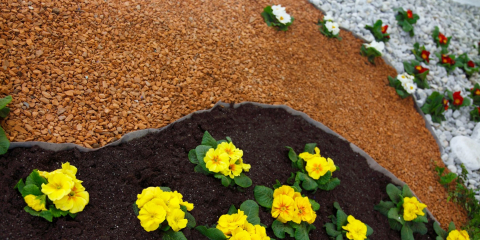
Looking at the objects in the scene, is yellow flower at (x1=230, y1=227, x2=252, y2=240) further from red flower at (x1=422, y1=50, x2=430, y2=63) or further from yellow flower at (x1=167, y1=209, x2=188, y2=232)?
red flower at (x1=422, y1=50, x2=430, y2=63)

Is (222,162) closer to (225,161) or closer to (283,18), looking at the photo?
(225,161)

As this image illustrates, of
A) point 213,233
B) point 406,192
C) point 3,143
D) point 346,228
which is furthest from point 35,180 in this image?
point 406,192

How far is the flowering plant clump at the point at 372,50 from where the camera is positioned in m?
4.21

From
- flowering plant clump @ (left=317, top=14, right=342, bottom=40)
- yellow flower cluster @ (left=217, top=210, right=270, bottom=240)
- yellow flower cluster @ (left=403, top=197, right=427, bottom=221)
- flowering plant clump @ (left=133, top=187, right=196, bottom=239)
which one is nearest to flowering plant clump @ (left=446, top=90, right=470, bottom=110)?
flowering plant clump @ (left=317, top=14, right=342, bottom=40)

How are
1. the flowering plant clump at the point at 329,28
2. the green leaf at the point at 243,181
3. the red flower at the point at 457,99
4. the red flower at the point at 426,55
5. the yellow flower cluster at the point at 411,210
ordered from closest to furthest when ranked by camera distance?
the green leaf at the point at 243,181, the yellow flower cluster at the point at 411,210, the flowering plant clump at the point at 329,28, the red flower at the point at 457,99, the red flower at the point at 426,55

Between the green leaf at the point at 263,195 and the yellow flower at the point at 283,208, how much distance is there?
8 cm

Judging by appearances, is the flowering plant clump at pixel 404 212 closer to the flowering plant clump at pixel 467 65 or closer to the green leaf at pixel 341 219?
the green leaf at pixel 341 219

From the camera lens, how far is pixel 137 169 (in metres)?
2.45

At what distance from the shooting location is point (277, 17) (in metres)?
3.82

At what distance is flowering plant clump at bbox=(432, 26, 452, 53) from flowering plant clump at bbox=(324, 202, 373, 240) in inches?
143

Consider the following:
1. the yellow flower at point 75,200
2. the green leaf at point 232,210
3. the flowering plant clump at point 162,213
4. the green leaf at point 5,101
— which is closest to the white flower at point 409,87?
the green leaf at point 232,210

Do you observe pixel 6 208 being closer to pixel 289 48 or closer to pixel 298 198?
pixel 298 198

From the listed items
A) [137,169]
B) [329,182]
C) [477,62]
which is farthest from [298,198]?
[477,62]

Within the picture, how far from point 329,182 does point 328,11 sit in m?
2.78
